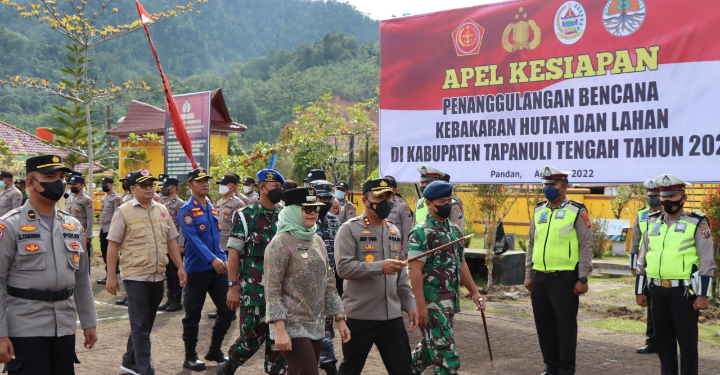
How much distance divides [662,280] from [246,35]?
185 m

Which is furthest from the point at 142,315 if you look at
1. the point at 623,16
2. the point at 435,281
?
the point at 623,16

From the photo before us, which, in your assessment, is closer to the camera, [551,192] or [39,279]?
[39,279]

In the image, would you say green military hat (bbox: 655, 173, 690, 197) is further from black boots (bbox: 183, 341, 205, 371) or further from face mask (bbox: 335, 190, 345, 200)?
face mask (bbox: 335, 190, 345, 200)

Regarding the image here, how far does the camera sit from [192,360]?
766cm

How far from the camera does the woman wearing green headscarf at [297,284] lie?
4980 mm

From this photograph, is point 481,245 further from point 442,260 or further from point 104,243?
point 442,260

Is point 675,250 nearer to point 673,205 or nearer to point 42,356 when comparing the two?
point 673,205

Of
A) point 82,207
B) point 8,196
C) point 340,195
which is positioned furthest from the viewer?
point 8,196

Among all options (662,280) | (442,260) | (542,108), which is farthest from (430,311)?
(542,108)

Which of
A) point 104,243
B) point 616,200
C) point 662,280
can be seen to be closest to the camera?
point 662,280

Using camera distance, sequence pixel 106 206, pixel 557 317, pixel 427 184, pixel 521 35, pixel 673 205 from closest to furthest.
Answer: pixel 673 205
pixel 557 317
pixel 427 184
pixel 521 35
pixel 106 206

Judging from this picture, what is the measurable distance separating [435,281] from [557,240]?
6.53ft

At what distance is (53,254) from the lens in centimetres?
479

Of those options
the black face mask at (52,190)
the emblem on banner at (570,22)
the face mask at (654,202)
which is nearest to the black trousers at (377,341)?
the black face mask at (52,190)
